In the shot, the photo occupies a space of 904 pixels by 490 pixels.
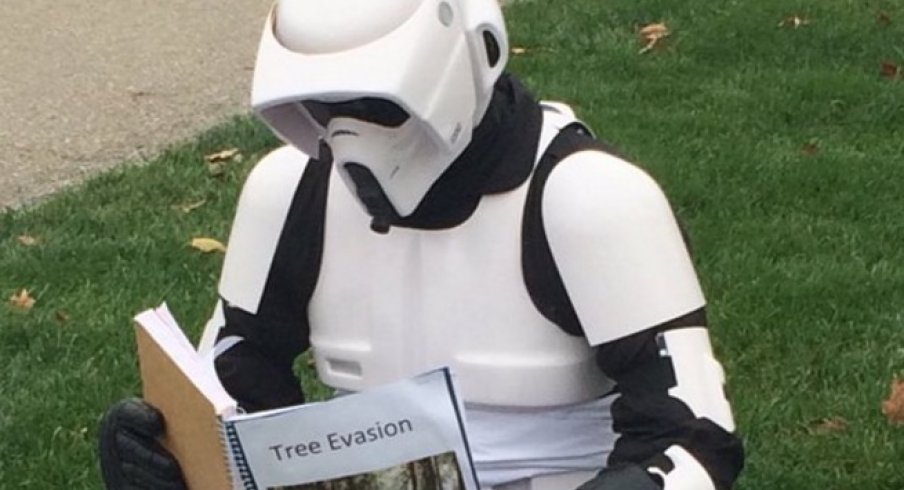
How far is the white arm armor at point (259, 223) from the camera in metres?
2.53

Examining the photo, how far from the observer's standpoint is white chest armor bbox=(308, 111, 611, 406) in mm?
2369

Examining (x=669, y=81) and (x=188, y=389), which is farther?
(x=669, y=81)

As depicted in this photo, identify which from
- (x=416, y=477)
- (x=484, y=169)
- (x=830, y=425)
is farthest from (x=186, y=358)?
(x=830, y=425)

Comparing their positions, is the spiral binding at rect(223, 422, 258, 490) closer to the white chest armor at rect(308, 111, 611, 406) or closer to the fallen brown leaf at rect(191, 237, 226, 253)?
the white chest armor at rect(308, 111, 611, 406)

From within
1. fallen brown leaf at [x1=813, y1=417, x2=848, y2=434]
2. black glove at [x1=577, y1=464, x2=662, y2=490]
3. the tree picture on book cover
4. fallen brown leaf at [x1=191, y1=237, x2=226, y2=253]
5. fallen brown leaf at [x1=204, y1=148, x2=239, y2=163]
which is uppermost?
the tree picture on book cover

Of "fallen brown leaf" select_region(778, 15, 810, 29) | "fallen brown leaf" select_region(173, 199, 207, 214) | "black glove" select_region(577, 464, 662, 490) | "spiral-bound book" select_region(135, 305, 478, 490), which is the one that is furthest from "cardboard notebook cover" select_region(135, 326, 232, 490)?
"fallen brown leaf" select_region(778, 15, 810, 29)

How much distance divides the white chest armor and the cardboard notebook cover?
240 mm

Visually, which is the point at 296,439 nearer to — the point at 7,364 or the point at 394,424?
the point at 394,424

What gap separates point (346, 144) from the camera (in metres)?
2.23

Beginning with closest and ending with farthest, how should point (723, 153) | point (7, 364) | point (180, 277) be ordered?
point (7, 364)
point (180, 277)
point (723, 153)

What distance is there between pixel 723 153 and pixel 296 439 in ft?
11.5

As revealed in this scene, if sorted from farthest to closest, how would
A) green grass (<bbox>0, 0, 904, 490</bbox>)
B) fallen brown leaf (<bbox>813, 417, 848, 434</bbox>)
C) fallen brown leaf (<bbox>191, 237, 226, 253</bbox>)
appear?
fallen brown leaf (<bbox>191, 237, 226, 253</bbox>) < green grass (<bbox>0, 0, 904, 490</bbox>) < fallen brown leaf (<bbox>813, 417, 848, 434</bbox>)

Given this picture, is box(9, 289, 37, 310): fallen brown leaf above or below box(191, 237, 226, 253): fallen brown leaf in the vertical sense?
above

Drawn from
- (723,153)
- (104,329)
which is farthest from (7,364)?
(723,153)
